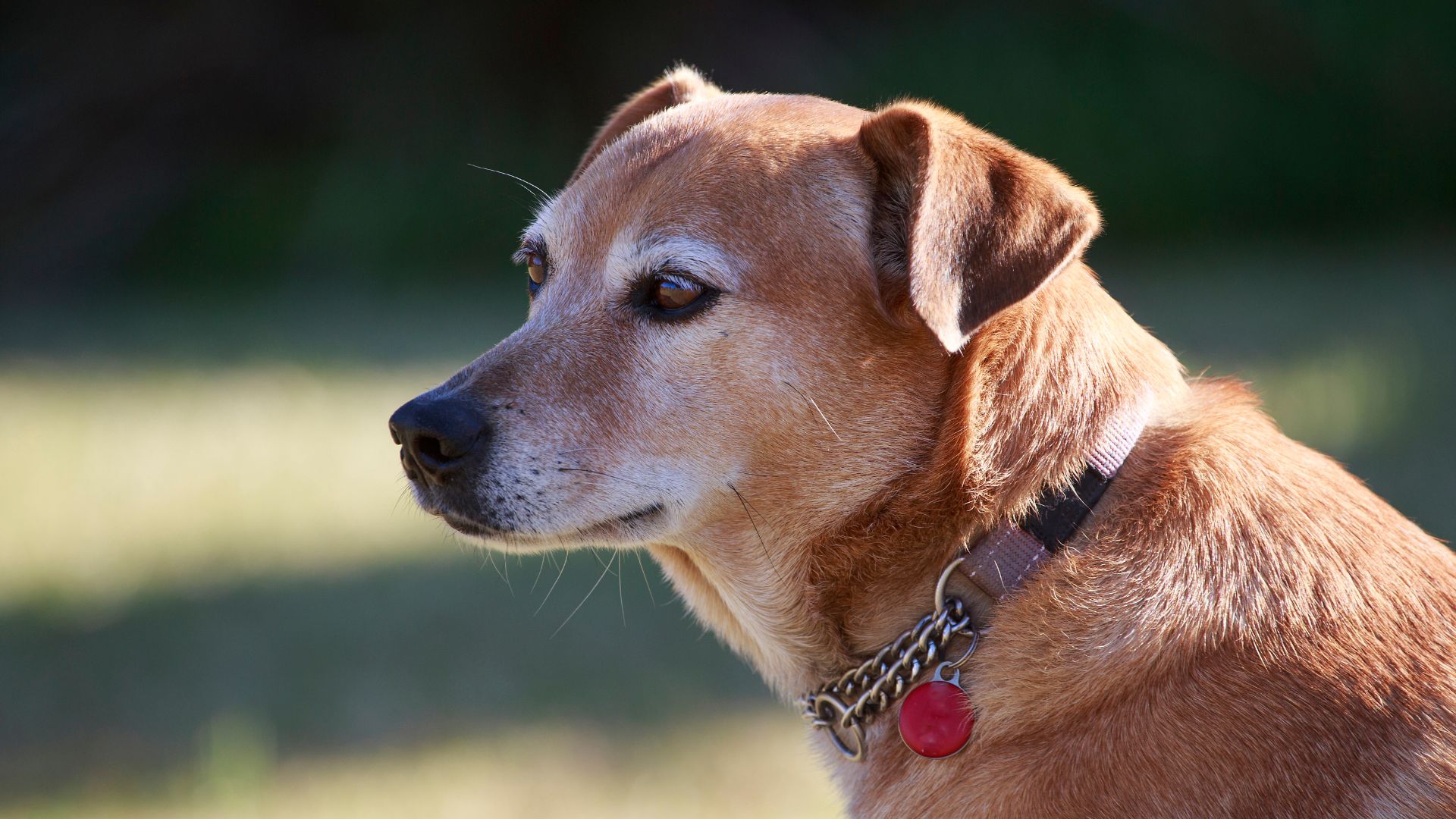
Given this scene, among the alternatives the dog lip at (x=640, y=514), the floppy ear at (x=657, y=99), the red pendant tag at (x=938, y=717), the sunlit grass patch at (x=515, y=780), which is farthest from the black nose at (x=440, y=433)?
the sunlit grass patch at (x=515, y=780)

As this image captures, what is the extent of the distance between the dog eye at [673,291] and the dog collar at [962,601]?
0.75 m

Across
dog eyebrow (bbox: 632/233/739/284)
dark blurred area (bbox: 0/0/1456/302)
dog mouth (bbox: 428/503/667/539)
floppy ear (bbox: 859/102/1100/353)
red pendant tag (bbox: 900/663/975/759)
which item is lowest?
dark blurred area (bbox: 0/0/1456/302)

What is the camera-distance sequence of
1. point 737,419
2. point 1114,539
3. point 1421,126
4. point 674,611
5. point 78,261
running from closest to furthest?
1. point 1114,539
2. point 737,419
3. point 674,611
4. point 78,261
5. point 1421,126

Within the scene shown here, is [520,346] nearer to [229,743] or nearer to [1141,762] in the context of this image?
[1141,762]

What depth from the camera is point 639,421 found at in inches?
99.0

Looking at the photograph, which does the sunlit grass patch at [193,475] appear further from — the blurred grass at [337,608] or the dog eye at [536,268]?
the dog eye at [536,268]

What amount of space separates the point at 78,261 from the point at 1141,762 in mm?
11733

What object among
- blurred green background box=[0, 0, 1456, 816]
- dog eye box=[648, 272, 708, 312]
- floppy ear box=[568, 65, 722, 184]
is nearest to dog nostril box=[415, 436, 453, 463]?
dog eye box=[648, 272, 708, 312]

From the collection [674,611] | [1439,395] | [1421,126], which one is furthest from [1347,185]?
[674,611]

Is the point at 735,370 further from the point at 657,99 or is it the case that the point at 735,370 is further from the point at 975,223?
the point at 657,99

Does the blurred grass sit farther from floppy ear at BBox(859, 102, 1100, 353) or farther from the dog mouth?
floppy ear at BBox(859, 102, 1100, 353)

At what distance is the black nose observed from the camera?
245 cm

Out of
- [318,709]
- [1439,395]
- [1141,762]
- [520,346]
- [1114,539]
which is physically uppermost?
[1114,539]

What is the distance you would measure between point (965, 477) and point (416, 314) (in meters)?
8.35
